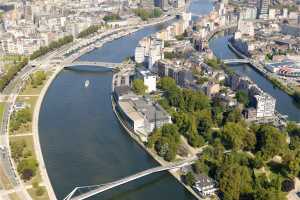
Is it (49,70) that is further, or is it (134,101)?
(49,70)

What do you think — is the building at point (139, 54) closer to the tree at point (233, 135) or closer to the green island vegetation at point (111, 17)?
the tree at point (233, 135)

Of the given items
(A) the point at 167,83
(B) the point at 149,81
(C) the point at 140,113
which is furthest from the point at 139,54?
(C) the point at 140,113

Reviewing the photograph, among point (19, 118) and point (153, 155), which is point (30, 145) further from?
point (153, 155)

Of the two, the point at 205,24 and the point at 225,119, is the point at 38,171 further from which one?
the point at 205,24

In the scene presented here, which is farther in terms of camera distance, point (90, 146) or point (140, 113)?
point (140, 113)

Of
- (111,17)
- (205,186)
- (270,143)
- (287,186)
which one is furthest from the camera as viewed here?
(111,17)

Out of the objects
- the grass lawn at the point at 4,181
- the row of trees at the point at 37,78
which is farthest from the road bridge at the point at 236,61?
the grass lawn at the point at 4,181

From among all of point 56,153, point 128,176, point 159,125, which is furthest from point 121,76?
point 128,176
